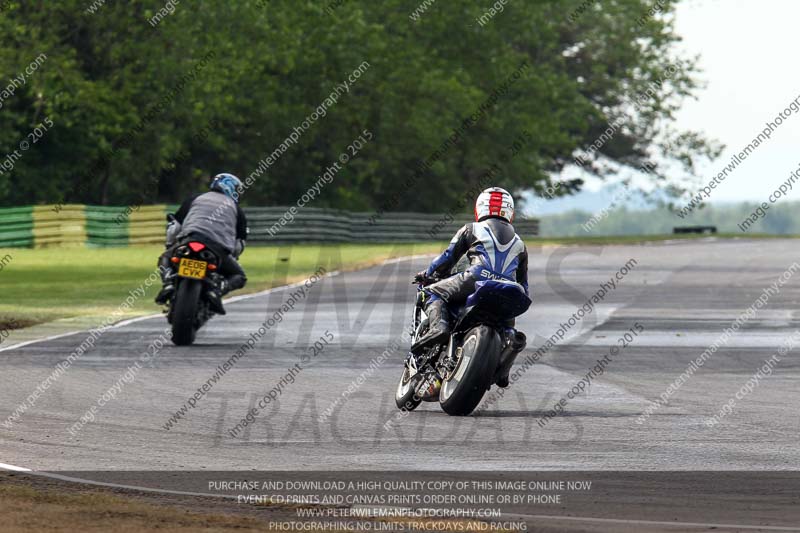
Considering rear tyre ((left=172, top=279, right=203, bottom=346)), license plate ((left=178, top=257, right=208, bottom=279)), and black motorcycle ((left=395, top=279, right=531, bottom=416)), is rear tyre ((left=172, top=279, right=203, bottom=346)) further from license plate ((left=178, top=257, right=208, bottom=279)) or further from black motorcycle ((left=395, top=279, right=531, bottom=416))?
black motorcycle ((left=395, top=279, right=531, bottom=416))

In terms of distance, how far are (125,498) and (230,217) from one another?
10013mm

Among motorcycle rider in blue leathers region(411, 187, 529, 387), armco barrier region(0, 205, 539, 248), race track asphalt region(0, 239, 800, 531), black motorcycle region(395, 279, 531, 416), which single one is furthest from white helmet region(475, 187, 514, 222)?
armco barrier region(0, 205, 539, 248)

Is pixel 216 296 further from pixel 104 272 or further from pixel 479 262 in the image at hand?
pixel 104 272

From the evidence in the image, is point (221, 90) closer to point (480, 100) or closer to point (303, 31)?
point (303, 31)

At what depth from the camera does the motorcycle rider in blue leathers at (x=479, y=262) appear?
12.1m

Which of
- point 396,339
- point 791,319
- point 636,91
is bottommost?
point 396,339

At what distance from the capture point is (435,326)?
1206cm

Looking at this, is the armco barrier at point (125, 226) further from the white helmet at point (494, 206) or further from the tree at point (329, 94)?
the white helmet at point (494, 206)

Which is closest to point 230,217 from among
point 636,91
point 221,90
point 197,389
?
point 197,389

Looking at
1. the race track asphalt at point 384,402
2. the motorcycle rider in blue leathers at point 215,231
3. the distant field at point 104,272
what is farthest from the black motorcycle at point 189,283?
the distant field at point 104,272

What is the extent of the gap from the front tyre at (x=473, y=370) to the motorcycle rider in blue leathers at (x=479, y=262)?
30 centimetres

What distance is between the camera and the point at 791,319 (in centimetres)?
2328

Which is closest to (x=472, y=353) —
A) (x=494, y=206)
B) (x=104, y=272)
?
(x=494, y=206)

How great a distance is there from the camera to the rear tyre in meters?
17.1
